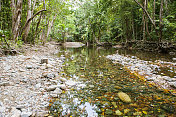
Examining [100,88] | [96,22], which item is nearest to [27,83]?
[100,88]

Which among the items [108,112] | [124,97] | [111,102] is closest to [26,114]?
[108,112]

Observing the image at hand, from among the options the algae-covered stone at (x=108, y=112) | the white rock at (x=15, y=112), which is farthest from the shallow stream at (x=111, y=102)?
the white rock at (x=15, y=112)

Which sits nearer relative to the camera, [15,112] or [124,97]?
[15,112]

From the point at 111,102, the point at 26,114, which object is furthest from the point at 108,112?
the point at 26,114

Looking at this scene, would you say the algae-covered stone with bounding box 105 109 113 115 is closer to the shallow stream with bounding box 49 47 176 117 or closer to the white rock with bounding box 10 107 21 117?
the shallow stream with bounding box 49 47 176 117

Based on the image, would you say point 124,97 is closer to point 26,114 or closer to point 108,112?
point 108,112

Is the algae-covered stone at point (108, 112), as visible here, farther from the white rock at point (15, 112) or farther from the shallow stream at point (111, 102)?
the white rock at point (15, 112)

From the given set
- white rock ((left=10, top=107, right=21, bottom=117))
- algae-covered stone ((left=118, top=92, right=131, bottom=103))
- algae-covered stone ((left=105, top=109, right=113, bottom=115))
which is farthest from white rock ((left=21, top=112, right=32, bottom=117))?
algae-covered stone ((left=118, top=92, right=131, bottom=103))

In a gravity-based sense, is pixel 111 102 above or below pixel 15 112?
below

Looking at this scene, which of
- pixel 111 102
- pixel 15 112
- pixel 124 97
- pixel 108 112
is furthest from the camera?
pixel 124 97

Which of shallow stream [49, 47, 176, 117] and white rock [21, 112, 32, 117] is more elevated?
white rock [21, 112, 32, 117]

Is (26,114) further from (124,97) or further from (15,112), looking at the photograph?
(124,97)

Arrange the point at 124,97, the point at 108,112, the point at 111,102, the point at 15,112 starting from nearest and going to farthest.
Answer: the point at 15,112 → the point at 108,112 → the point at 111,102 → the point at 124,97

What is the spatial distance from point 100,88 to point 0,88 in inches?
91.7
